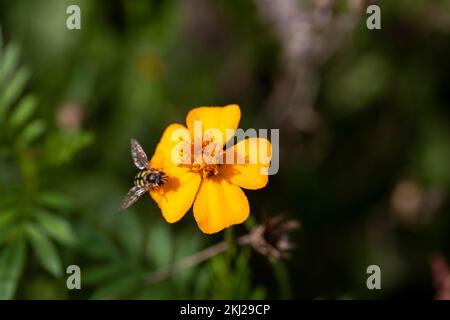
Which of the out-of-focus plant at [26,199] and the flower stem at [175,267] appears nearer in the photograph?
the out-of-focus plant at [26,199]

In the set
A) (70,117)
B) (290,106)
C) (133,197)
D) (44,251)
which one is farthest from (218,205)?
(290,106)

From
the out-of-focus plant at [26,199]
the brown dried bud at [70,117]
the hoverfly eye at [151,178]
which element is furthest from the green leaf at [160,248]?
the brown dried bud at [70,117]

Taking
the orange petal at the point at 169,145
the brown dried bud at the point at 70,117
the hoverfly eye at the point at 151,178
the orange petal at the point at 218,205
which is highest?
the brown dried bud at the point at 70,117

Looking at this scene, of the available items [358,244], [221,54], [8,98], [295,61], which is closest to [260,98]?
[221,54]

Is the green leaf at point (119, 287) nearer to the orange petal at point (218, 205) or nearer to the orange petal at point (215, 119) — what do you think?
the orange petal at point (218, 205)

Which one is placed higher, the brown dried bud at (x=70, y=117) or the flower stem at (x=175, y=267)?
the brown dried bud at (x=70, y=117)
